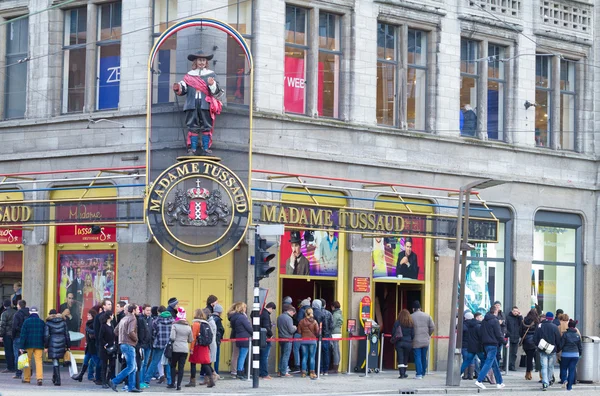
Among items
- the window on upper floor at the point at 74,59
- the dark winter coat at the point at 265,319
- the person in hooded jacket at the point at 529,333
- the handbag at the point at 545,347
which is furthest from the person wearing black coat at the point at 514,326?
the window on upper floor at the point at 74,59

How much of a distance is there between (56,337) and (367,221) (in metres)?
8.25

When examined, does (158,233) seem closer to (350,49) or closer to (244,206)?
(244,206)

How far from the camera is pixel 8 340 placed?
29.4 meters

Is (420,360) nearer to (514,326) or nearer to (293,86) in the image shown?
(514,326)

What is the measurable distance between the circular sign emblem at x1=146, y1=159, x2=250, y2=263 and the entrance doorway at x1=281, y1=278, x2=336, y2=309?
2709 mm

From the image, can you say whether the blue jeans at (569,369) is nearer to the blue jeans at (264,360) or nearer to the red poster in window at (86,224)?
the blue jeans at (264,360)

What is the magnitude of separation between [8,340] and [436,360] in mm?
11128

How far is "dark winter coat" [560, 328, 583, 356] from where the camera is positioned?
28.7 metres

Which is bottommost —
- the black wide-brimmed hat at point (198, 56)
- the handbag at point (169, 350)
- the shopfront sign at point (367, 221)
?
the handbag at point (169, 350)

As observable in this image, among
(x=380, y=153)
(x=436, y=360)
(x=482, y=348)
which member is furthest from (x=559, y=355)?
(x=380, y=153)

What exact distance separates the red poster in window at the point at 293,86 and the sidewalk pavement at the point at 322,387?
6.60 meters

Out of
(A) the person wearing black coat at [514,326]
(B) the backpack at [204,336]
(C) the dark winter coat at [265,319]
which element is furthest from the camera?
(A) the person wearing black coat at [514,326]

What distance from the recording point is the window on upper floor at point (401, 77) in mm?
33312

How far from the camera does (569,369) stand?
29.0 metres
